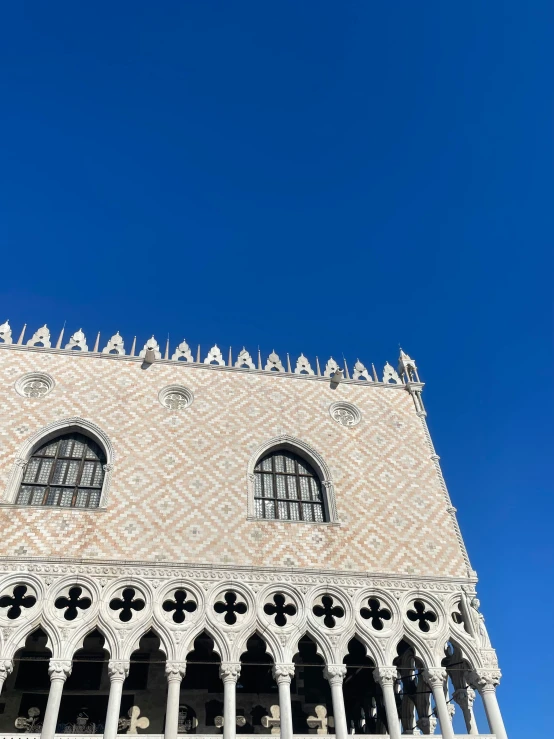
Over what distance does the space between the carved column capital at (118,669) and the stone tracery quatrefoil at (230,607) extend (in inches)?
79.3

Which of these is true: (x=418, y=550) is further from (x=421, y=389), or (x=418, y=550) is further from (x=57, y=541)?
(x=57, y=541)

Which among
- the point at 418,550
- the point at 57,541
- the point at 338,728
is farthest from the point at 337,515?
the point at 57,541

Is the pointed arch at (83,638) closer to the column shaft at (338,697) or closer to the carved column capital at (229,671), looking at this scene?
the carved column capital at (229,671)

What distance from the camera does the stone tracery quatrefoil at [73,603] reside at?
37.1ft

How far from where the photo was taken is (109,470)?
13.2 meters

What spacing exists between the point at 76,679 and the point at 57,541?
3.30 m

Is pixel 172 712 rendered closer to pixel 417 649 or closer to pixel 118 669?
pixel 118 669

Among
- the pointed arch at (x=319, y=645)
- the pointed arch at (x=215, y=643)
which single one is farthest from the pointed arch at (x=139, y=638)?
the pointed arch at (x=319, y=645)

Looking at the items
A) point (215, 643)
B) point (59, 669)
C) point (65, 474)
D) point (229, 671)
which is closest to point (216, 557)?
point (215, 643)

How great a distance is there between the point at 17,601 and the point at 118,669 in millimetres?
2477

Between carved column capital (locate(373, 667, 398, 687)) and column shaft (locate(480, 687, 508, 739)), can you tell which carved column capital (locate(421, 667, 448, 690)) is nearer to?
carved column capital (locate(373, 667, 398, 687))

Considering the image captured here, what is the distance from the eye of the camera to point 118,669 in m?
10.7

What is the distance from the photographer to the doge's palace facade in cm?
1132


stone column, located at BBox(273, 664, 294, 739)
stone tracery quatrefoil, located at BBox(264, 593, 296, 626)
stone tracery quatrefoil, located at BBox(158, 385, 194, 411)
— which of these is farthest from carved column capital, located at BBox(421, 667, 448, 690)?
stone tracery quatrefoil, located at BBox(158, 385, 194, 411)
